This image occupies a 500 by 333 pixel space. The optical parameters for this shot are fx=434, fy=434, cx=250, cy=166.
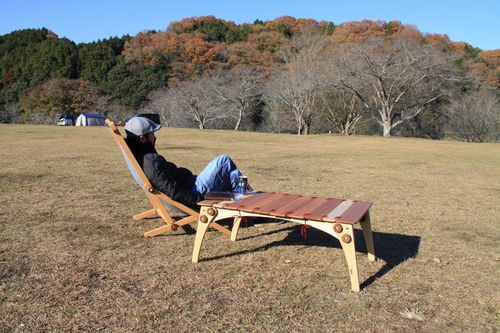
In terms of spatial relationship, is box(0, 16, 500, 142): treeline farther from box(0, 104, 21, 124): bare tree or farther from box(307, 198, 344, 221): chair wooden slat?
box(307, 198, 344, 221): chair wooden slat

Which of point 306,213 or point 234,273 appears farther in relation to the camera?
point 234,273

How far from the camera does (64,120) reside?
1793 inches

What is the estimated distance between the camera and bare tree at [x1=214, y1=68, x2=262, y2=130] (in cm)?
4050

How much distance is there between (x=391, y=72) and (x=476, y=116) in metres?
8.40

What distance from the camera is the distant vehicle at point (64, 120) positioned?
45147 millimetres

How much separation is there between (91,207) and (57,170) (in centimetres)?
360

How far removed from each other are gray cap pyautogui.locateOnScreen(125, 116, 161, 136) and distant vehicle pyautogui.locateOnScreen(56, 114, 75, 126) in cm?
4424

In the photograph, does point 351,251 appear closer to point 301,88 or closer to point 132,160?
point 132,160

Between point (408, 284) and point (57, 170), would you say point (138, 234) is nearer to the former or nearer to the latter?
point (408, 284)

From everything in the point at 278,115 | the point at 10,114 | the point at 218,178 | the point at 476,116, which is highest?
the point at 10,114

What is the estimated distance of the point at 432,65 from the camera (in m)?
28.5

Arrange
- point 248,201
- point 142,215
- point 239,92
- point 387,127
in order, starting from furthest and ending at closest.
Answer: point 239,92 → point 387,127 → point 142,215 → point 248,201

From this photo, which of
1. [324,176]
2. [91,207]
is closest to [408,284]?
[91,207]

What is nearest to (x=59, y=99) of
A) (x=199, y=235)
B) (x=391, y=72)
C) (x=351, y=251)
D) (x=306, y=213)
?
(x=391, y=72)
